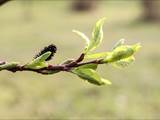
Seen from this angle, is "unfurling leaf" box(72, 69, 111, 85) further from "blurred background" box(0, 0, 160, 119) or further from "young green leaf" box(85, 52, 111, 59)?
"blurred background" box(0, 0, 160, 119)

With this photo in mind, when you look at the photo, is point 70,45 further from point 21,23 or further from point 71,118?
point 71,118

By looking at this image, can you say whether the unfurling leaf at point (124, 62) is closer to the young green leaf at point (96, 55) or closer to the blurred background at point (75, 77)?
the young green leaf at point (96, 55)

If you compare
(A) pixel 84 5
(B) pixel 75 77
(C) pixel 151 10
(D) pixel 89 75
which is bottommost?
(A) pixel 84 5

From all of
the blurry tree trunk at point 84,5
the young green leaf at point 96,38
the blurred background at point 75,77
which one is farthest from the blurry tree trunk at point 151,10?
the young green leaf at point 96,38

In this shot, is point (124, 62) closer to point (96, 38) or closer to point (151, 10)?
point (96, 38)

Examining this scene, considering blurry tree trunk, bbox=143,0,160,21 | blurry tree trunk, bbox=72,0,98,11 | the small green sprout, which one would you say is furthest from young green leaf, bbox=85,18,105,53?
blurry tree trunk, bbox=72,0,98,11

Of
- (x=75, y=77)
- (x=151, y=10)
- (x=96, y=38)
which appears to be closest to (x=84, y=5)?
(x=151, y=10)

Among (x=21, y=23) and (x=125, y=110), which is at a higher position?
(x=125, y=110)

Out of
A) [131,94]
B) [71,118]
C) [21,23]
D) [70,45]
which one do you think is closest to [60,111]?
[71,118]
